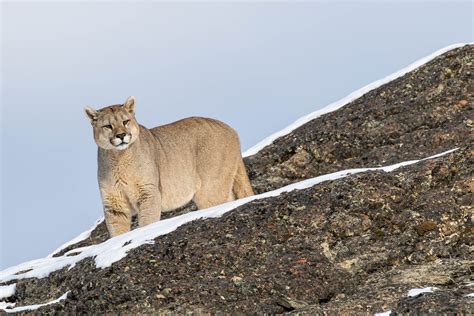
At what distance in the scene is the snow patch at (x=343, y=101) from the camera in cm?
2402

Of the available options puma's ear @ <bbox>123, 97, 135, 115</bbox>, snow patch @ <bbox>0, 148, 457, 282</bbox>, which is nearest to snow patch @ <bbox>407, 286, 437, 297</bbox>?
snow patch @ <bbox>0, 148, 457, 282</bbox>

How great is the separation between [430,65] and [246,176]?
616cm

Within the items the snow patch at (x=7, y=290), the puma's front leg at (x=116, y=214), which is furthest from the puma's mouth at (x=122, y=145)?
the snow patch at (x=7, y=290)

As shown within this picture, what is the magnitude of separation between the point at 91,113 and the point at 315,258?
654 centimetres

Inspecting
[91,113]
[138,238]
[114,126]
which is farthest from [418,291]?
[91,113]

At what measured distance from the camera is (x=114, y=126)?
18.2m

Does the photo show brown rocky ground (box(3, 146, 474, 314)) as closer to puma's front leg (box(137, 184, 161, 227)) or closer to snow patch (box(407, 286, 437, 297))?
snow patch (box(407, 286, 437, 297))

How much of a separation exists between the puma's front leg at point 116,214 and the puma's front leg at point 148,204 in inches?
11.0

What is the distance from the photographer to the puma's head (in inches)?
712

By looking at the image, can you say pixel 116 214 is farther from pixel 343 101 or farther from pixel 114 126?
pixel 343 101

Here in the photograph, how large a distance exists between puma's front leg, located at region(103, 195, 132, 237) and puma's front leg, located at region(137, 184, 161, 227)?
0.28 meters

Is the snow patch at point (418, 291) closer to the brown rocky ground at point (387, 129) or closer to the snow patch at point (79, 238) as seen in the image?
the brown rocky ground at point (387, 129)

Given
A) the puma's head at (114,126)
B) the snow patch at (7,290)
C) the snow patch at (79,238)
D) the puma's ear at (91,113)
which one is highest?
the puma's ear at (91,113)

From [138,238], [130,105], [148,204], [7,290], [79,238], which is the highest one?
[130,105]
